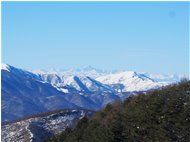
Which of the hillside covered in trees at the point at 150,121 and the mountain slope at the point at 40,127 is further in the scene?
the mountain slope at the point at 40,127

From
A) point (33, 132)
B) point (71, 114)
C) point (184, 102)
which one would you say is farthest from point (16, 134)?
point (184, 102)

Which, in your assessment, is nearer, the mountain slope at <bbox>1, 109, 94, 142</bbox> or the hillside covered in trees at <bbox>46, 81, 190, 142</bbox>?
the hillside covered in trees at <bbox>46, 81, 190, 142</bbox>

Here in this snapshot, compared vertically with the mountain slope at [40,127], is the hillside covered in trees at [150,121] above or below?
above

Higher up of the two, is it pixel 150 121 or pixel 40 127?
pixel 150 121

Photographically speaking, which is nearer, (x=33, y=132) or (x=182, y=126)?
(x=182, y=126)

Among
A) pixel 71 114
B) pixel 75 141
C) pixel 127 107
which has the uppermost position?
pixel 127 107

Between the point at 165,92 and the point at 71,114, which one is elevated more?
the point at 165,92

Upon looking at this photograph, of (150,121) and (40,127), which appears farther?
(40,127)

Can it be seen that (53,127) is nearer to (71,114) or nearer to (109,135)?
(71,114)
